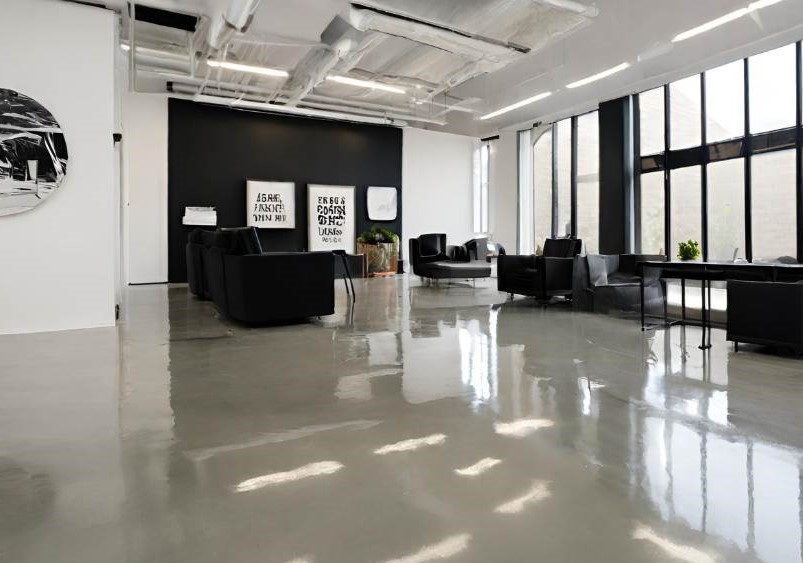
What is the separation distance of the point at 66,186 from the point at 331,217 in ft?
23.6

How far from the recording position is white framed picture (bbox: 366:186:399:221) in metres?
12.7

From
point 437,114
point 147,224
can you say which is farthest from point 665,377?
point 147,224

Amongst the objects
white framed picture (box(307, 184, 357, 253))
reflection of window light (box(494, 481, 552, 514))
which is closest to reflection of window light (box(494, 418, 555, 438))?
reflection of window light (box(494, 481, 552, 514))

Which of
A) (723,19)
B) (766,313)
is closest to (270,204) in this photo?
(723,19)

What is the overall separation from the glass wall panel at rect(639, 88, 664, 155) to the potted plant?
5705 mm

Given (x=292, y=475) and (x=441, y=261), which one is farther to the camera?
(x=441, y=261)

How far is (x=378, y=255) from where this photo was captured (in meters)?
12.2

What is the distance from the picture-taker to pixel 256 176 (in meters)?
11.4

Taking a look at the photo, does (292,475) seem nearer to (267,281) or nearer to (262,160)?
(267,281)

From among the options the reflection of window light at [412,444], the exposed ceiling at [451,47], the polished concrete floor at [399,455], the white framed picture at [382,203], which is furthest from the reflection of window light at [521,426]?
the white framed picture at [382,203]

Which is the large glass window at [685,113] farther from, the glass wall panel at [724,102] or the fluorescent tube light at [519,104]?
the fluorescent tube light at [519,104]

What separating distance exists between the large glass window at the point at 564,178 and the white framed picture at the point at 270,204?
6.20 m

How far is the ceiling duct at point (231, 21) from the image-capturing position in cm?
571

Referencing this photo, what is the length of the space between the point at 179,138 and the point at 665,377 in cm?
1031
